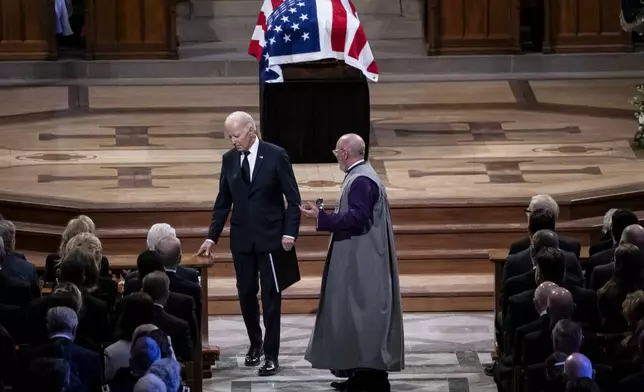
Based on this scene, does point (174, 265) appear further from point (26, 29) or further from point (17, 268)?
point (26, 29)

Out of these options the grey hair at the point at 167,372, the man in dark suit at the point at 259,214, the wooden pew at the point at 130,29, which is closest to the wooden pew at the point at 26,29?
the wooden pew at the point at 130,29

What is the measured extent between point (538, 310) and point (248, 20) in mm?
12075

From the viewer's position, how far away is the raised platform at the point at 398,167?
1174cm

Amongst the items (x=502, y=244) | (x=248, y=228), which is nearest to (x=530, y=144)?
(x=502, y=244)

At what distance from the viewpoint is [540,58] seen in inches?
711

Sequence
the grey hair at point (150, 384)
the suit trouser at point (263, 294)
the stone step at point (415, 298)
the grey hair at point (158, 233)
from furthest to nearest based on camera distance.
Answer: the stone step at point (415, 298)
the suit trouser at point (263, 294)
the grey hair at point (158, 233)
the grey hair at point (150, 384)

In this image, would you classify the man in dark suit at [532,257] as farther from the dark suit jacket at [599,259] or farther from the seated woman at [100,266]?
the seated woman at [100,266]

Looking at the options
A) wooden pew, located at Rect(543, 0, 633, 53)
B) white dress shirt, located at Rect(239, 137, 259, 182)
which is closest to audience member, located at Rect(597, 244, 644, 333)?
white dress shirt, located at Rect(239, 137, 259, 182)

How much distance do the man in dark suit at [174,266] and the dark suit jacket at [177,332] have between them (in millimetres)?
493

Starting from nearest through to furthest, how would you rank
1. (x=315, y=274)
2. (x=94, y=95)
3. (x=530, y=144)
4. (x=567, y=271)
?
(x=567, y=271) → (x=315, y=274) → (x=530, y=144) → (x=94, y=95)

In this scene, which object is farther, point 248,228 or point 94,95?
point 94,95

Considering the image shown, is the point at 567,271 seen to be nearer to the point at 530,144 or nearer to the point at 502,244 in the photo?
the point at 502,244

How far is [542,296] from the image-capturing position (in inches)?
302

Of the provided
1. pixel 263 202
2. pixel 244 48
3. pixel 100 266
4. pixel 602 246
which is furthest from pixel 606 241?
pixel 244 48
